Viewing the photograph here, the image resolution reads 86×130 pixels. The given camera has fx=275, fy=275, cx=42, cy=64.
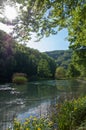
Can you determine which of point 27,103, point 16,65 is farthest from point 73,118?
point 16,65

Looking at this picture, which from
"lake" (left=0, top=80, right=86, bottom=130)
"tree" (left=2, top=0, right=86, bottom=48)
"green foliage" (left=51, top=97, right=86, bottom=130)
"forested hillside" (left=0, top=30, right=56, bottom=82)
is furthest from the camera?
"forested hillside" (left=0, top=30, right=56, bottom=82)

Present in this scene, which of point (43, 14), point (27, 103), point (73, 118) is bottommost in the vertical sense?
point (27, 103)

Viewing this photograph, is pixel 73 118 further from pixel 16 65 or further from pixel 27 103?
pixel 16 65

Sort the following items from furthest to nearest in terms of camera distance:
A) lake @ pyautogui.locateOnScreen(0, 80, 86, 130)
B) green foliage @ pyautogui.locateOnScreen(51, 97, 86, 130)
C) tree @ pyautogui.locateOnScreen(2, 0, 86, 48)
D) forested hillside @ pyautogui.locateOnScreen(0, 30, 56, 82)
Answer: forested hillside @ pyautogui.locateOnScreen(0, 30, 56, 82) → lake @ pyautogui.locateOnScreen(0, 80, 86, 130) → green foliage @ pyautogui.locateOnScreen(51, 97, 86, 130) → tree @ pyautogui.locateOnScreen(2, 0, 86, 48)

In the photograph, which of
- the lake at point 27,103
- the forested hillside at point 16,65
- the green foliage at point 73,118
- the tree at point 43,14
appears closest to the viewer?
the tree at point 43,14

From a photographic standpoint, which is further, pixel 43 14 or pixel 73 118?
pixel 73 118

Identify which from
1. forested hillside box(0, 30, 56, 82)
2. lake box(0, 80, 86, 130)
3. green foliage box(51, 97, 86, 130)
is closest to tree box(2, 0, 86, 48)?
green foliage box(51, 97, 86, 130)

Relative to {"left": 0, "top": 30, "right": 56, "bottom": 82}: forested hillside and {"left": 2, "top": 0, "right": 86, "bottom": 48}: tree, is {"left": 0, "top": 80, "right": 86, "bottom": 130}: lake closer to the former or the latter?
{"left": 2, "top": 0, "right": 86, "bottom": 48}: tree

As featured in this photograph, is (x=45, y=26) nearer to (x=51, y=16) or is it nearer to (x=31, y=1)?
(x=51, y=16)

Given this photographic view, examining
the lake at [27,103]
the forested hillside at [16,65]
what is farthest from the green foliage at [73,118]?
the forested hillside at [16,65]

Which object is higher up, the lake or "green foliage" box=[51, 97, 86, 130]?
"green foliage" box=[51, 97, 86, 130]

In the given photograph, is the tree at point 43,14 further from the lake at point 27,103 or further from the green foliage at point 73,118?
the lake at point 27,103

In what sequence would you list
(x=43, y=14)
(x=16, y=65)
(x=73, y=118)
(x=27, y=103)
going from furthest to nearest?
(x=16, y=65), (x=27, y=103), (x=73, y=118), (x=43, y=14)

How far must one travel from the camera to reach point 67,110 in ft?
49.7
